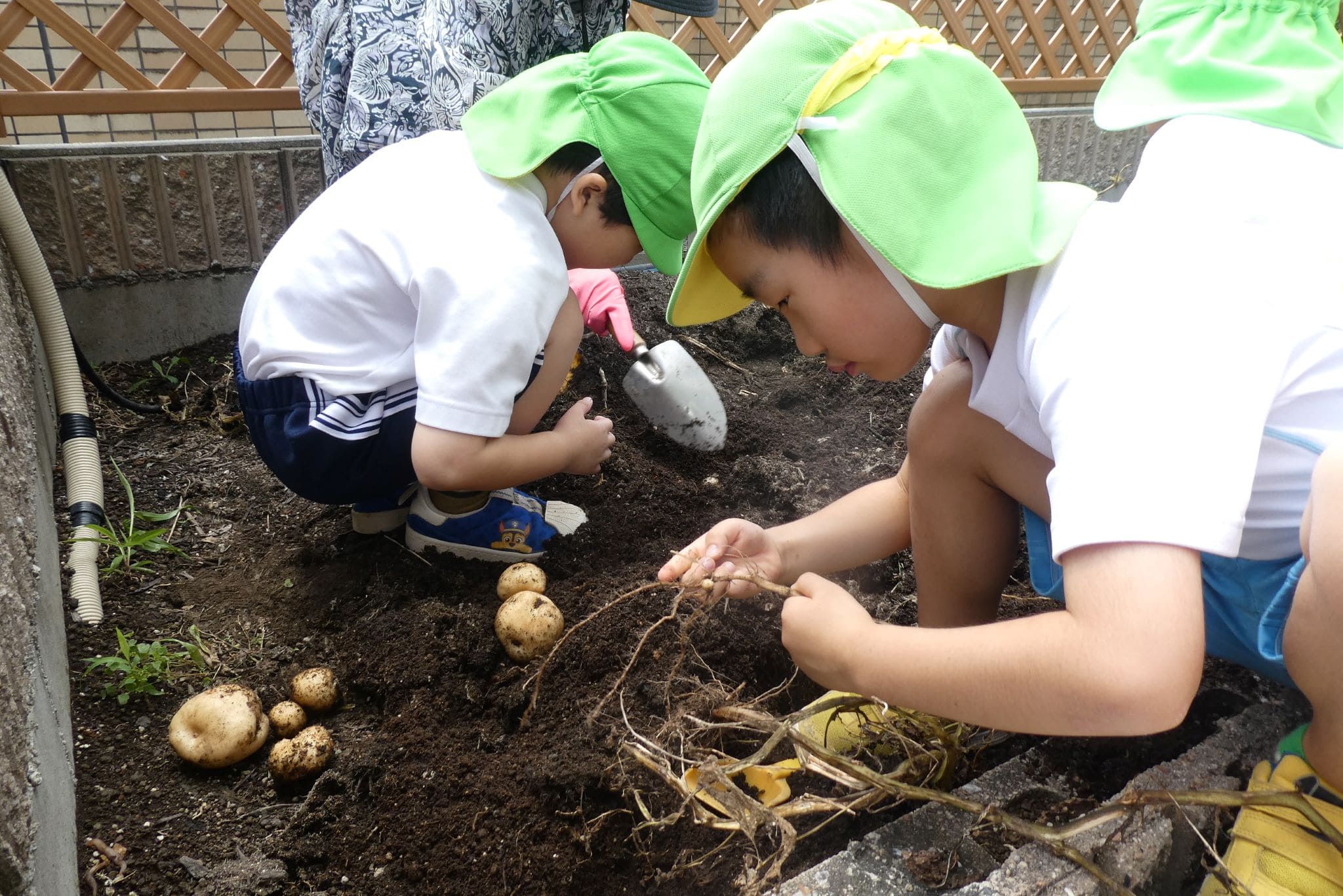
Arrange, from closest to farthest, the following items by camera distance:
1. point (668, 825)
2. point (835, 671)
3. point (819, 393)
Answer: point (835, 671) < point (668, 825) < point (819, 393)

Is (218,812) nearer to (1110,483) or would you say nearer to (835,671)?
(835,671)

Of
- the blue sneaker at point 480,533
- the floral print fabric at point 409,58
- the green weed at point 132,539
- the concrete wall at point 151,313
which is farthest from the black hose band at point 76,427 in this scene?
the floral print fabric at point 409,58

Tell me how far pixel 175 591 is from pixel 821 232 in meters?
1.58

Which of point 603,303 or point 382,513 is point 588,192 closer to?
point 603,303

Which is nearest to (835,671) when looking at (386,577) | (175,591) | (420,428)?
(420,428)

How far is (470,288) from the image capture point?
5.61 ft

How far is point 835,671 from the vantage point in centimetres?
121

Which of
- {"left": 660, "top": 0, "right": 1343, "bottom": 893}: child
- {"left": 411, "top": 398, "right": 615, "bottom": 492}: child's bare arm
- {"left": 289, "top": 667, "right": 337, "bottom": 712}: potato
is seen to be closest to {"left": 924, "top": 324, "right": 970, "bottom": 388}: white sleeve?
{"left": 660, "top": 0, "right": 1343, "bottom": 893}: child

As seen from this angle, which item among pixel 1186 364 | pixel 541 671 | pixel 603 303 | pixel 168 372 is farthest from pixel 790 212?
pixel 168 372

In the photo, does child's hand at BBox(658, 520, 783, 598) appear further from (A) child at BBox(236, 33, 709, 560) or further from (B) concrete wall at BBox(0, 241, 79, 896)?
(B) concrete wall at BBox(0, 241, 79, 896)

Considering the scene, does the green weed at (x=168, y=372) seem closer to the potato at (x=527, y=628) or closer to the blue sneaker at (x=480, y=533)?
the blue sneaker at (x=480, y=533)

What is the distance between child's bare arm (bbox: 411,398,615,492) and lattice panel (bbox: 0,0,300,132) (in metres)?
1.72

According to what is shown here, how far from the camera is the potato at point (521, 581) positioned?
1878 mm

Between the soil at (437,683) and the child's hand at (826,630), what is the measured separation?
0.86ft
